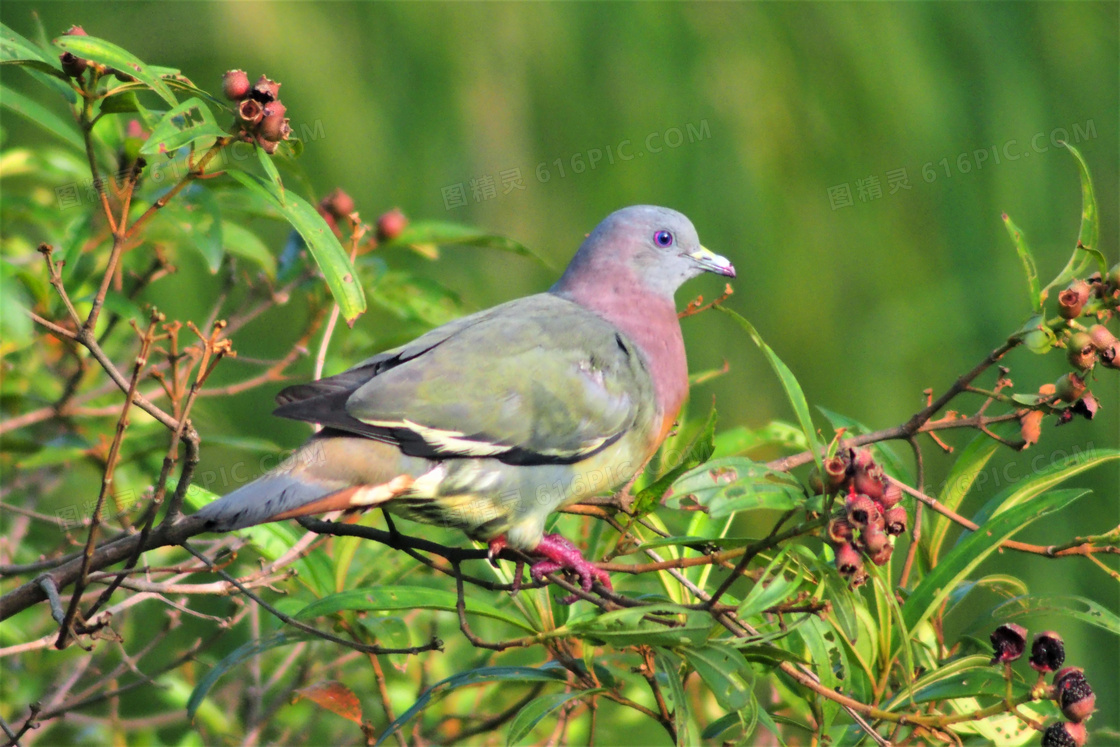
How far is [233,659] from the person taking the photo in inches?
74.0

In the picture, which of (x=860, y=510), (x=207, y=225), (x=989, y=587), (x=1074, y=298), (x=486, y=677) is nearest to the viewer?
(x=860, y=510)

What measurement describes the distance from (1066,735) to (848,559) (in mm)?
440

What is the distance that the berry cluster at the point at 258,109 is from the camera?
60.9 inches

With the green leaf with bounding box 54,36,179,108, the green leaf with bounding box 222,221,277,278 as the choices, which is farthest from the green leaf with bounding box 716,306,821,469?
the green leaf with bounding box 222,221,277,278

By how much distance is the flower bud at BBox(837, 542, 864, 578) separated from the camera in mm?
1356

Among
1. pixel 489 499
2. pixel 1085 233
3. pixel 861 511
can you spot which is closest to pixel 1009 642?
pixel 861 511

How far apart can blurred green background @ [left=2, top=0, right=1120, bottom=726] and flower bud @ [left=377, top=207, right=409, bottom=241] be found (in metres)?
1.11

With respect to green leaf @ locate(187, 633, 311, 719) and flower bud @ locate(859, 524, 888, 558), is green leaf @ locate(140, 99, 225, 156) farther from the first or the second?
flower bud @ locate(859, 524, 888, 558)

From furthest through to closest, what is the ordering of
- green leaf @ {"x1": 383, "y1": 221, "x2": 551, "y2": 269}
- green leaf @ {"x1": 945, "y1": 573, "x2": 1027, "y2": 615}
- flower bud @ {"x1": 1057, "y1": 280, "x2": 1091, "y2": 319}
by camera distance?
green leaf @ {"x1": 383, "y1": 221, "x2": 551, "y2": 269}, green leaf @ {"x1": 945, "y1": 573, "x2": 1027, "y2": 615}, flower bud @ {"x1": 1057, "y1": 280, "x2": 1091, "y2": 319}

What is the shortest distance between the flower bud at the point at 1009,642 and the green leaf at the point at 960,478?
375mm

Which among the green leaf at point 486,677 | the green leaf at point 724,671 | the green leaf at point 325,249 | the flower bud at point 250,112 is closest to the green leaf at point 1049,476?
the green leaf at point 724,671

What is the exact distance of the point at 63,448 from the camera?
244 cm

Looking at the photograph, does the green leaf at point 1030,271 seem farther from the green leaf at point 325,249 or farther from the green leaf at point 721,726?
the green leaf at point 325,249

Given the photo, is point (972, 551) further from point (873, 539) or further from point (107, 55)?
point (107, 55)
